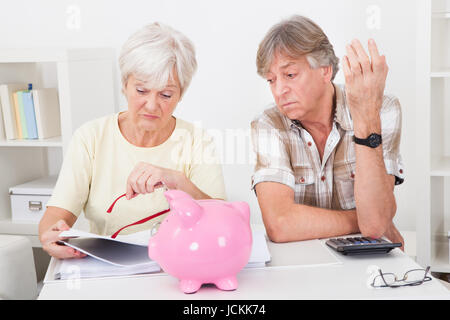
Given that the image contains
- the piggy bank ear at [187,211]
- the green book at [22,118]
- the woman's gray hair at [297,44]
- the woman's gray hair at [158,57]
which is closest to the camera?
the piggy bank ear at [187,211]

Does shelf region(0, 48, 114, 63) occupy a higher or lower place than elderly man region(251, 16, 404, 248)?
higher

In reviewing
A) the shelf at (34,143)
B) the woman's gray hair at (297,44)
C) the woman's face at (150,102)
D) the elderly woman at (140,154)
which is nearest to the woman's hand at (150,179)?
the elderly woman at (140,154)

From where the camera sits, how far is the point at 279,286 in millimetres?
1034

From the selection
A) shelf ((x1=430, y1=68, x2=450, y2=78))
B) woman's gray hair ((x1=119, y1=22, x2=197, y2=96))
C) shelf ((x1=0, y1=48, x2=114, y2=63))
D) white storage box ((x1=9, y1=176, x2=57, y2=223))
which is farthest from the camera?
white storage box ((x1=9, y1=176, x2=57, y2=223))

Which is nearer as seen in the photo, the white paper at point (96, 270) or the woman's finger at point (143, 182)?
the white paper at point (96, 270)

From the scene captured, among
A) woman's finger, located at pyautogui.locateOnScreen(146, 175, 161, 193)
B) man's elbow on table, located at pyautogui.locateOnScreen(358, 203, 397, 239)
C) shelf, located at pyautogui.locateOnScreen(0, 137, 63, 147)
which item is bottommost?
man's elbow on table, located at pyautogui.locateOnScreen(358, 203, 397, 239)

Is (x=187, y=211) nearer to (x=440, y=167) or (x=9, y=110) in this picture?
(x=440, y=167)

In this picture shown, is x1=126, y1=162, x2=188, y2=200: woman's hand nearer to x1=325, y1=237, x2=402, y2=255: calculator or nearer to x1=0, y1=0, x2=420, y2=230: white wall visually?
x1=0, y1=0, x2=420, y2=230: white wall

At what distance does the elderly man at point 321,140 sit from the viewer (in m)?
1.38

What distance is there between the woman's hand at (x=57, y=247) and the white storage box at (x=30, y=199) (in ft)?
2.39

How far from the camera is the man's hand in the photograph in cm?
137

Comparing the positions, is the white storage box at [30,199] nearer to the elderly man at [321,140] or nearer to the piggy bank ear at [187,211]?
the elderly man at [321,140]

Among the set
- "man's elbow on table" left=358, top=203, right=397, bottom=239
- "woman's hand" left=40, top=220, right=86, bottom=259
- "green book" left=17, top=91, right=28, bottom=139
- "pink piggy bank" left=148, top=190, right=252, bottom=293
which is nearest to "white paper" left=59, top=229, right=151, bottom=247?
"woman's hand" left=40, top=220, right=86, bottom=259

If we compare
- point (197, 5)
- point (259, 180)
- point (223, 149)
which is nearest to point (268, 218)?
point (259, 180)
